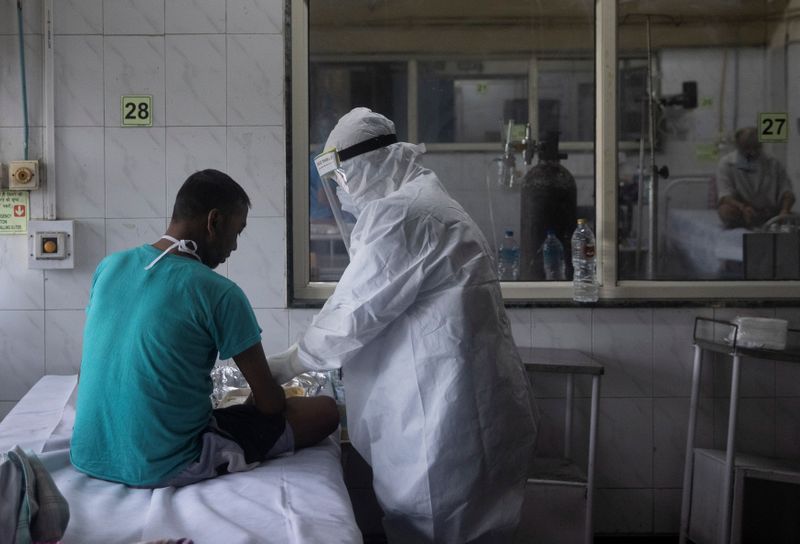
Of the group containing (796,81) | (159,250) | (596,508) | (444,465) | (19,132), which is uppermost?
(796,81)

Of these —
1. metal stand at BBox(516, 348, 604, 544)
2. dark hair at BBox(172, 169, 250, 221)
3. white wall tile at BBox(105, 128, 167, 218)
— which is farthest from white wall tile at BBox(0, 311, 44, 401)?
metal stand at BBox(516, 348, 604, 544)

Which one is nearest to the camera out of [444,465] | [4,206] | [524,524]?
[444,465]

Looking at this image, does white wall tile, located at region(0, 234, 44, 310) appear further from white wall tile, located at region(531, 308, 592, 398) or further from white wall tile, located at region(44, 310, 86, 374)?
white wall tile, located at region(531, 308, 592, 398)

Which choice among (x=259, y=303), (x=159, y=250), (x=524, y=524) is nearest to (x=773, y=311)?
(x=524, y=524)

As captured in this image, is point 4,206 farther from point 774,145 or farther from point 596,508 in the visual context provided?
point 774,145

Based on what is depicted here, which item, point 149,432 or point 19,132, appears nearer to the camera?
point 149,432

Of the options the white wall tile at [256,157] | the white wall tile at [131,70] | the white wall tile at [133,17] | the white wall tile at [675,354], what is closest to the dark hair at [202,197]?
the white wall tile at [256,157]

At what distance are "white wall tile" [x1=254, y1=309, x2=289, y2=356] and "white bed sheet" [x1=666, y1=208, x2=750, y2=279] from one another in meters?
1.56

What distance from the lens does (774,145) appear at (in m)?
3.22

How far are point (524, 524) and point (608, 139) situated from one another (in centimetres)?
147

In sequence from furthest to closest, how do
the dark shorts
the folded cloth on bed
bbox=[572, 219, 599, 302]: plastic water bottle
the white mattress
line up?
1. bbox=[572, 219, 599, 302]: plastic water bottle
2. the dark shorts
3. the white mattress
4. the folded cloth on bed

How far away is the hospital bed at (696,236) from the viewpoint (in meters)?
3.20

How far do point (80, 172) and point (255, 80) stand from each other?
74 cm

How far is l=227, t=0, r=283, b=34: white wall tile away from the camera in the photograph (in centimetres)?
298
